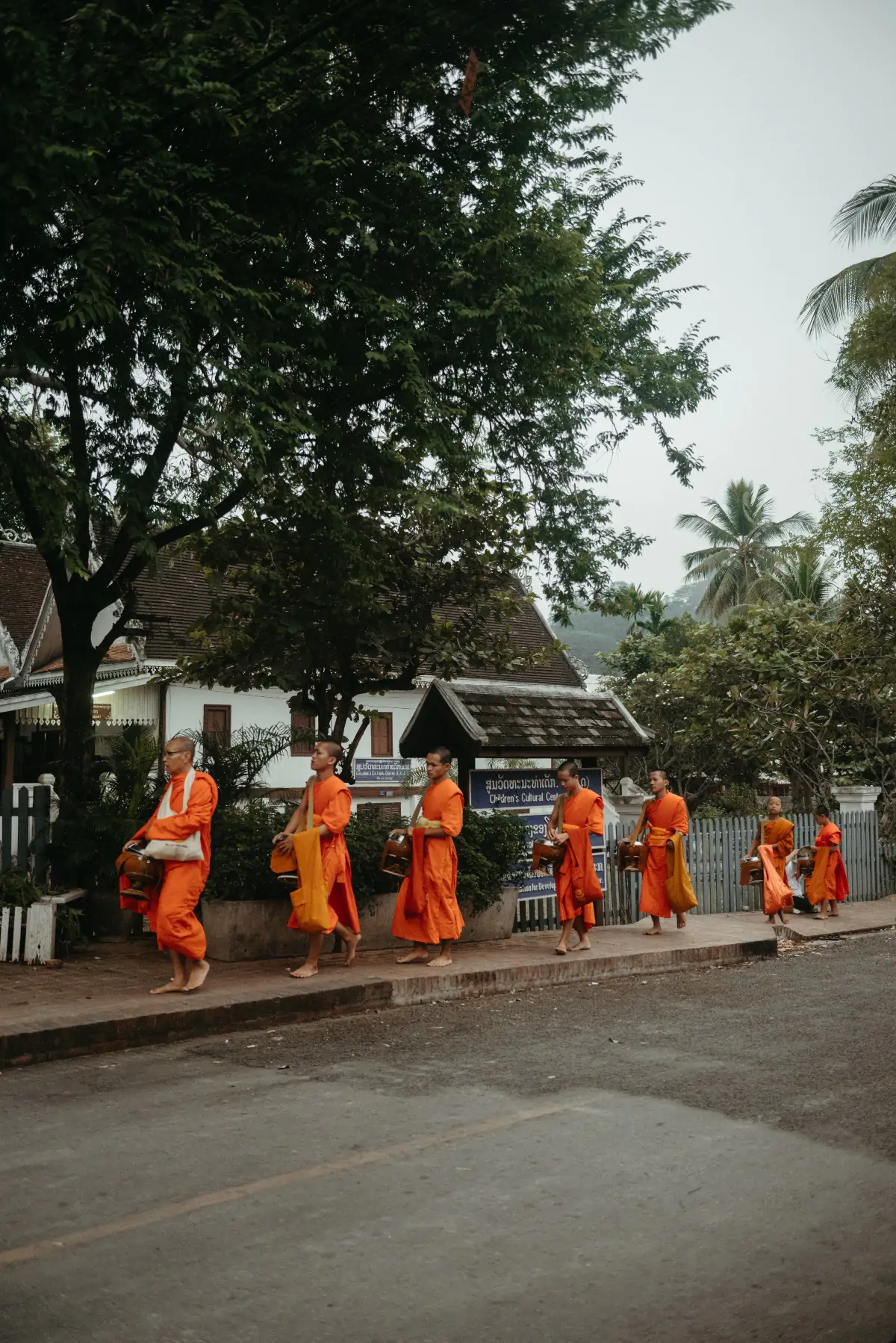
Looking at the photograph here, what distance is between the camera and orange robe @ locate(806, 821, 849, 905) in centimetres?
1708

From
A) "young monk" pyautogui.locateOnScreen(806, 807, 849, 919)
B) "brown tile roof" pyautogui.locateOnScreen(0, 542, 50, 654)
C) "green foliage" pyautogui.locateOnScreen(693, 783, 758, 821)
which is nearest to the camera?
"young monk" pyautogui.locateOnScreen(806, 807, 849, 919)

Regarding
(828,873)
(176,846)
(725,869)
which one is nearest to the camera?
(176,846)

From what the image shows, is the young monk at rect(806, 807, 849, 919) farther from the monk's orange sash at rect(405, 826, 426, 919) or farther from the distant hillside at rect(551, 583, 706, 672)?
the distant hillside at rect(551, 583, 706, 672)

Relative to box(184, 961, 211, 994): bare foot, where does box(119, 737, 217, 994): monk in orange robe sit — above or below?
above

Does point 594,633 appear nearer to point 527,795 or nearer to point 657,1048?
point 527,795

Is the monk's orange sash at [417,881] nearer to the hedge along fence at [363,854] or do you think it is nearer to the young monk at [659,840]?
the hedge along fence at [363,854]

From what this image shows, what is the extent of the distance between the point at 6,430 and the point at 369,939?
5504 millimetres

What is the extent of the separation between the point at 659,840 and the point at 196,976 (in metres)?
6.45

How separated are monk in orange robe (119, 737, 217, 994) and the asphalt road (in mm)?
1074

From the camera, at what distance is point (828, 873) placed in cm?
1711

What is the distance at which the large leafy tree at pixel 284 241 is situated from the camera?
27.4 feet

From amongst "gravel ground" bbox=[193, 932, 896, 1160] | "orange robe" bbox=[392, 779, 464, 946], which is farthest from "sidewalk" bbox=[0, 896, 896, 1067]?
"orange robe" bbox=[392, 779, 464, 946]

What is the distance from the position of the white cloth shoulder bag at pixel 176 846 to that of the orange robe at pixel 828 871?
1044cm

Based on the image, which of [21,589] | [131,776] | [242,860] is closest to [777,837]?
[242,860]
